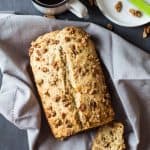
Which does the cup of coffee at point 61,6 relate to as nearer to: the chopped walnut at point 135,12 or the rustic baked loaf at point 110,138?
the chopped walnut at point 135,12

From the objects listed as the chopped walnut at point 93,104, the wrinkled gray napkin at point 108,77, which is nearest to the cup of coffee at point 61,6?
the wrinkled gray napkin at point 108,77

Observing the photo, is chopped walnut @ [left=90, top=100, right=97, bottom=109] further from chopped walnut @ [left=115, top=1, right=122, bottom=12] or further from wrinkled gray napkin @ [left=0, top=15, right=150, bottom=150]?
chopped walnut @ [left=115, top=1, right=122, bottom=12]

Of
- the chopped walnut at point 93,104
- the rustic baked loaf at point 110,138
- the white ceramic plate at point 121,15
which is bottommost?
the rustic baked loaf at point 110,138

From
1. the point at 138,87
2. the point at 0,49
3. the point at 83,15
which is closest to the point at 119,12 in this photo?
the point at 83,15

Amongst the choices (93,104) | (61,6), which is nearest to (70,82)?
(93,104)

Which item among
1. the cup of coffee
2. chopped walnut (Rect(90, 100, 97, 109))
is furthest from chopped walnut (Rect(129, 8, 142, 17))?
chopped walnut (Rect(90, 100, 97, 109))

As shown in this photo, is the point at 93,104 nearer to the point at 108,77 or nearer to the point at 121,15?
the point at 108,77
